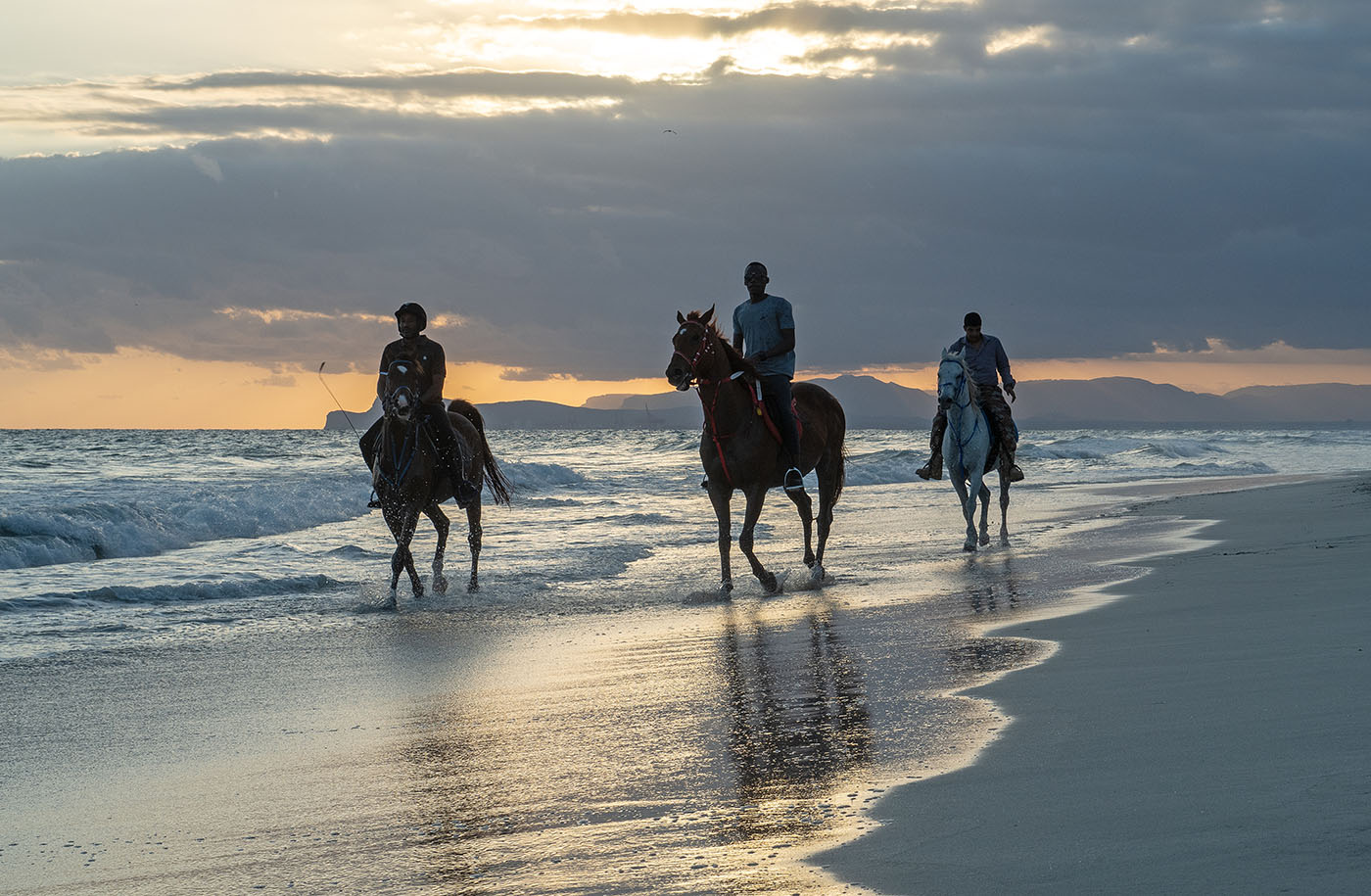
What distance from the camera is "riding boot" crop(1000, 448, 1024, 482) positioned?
13.8 meters

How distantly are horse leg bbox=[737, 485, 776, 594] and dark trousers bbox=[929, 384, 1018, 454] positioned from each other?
13.3 ft

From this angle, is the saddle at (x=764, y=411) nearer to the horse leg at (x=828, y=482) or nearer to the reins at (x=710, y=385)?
the reins at (x=710, y=385)

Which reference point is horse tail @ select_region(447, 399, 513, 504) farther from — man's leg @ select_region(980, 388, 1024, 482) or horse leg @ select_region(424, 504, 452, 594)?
man's leg @ select_region(980, 388, 1024, 482)

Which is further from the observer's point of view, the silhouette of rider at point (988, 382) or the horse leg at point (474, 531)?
the silhouette of rider at point (988, 382)

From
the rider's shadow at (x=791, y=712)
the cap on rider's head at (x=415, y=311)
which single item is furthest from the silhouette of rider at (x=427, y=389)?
the rider's shadow at (x=791, y=712)

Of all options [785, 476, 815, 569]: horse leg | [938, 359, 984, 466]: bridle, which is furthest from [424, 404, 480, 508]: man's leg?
[938, 359, 984, 466]: bridle

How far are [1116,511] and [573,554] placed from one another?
9110 mm

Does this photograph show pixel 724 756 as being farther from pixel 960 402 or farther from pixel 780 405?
pixel 960 402

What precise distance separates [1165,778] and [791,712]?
1729 mm

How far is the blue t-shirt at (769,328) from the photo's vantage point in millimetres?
10107

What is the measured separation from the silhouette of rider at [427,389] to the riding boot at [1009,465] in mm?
6098

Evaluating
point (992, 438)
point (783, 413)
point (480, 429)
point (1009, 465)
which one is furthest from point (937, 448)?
point (480, 429)

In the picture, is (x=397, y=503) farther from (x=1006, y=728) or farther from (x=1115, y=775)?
(x=1115, y=775)

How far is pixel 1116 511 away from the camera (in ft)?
61.3
